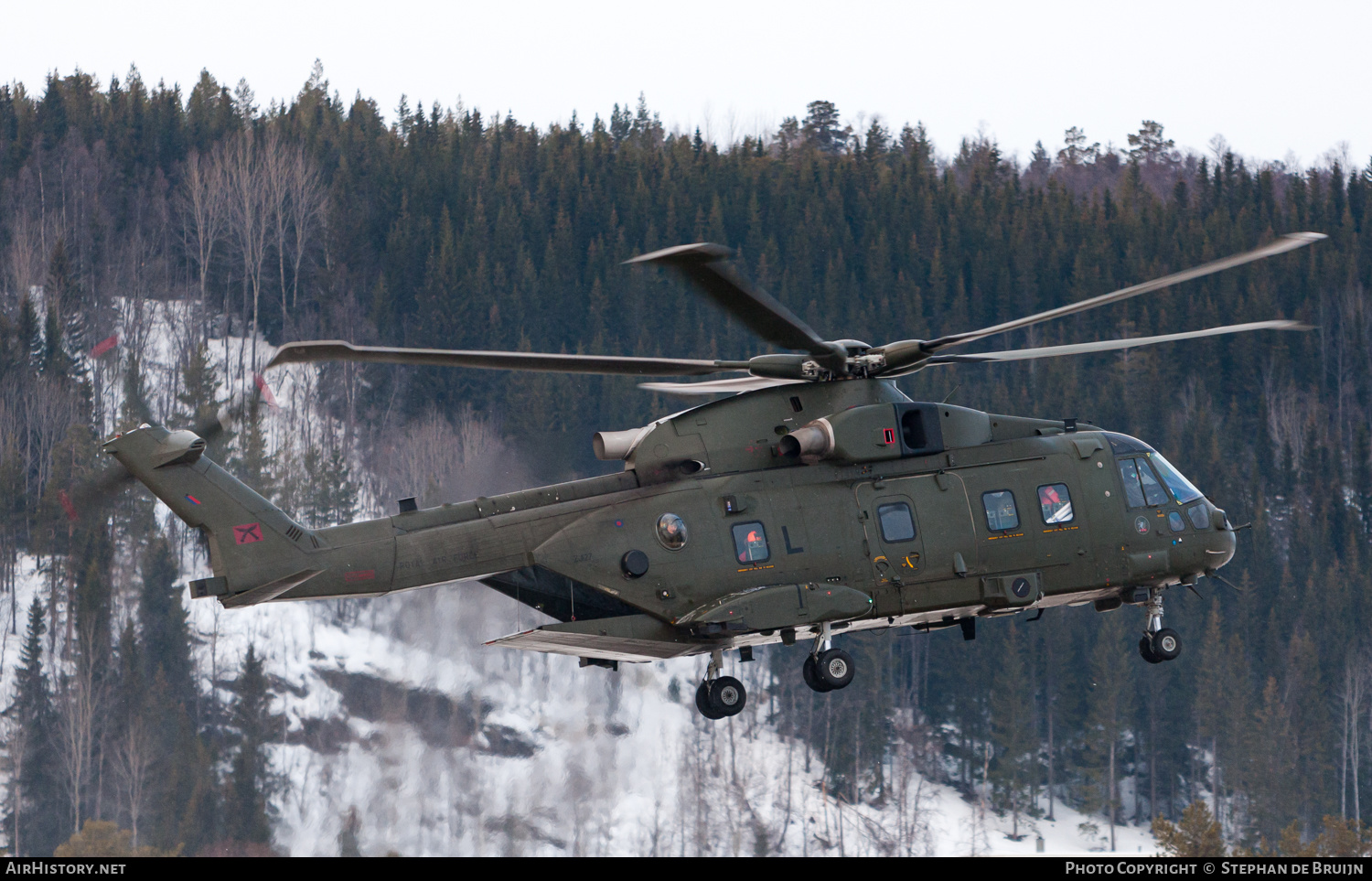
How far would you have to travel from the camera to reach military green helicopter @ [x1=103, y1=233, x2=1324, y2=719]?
82.3 feet

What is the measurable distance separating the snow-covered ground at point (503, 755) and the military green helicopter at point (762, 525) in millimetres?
73039

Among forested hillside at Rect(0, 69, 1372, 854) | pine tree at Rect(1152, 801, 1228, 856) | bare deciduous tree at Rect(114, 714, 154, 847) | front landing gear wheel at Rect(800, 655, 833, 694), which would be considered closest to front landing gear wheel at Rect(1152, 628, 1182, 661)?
front landing gear wheel at Rect(800, 655, 833, 694)

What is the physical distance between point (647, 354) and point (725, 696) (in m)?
131

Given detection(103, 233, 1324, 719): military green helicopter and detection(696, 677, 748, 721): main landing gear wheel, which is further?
detection(696, 677, 748, 721): main landing gear wheel

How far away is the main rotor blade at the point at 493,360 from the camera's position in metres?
22.0

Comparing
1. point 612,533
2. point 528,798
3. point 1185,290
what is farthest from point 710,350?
point 612,533

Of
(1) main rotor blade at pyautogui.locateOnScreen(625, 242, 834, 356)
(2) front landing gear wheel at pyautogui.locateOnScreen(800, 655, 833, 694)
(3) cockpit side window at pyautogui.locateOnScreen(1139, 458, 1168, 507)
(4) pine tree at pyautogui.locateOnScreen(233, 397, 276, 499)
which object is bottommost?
(2) front landing gear wheel at pyautogui.locateOnScreen(800, 655, 833, 694)

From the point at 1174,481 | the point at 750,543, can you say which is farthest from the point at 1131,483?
the point at 750,543

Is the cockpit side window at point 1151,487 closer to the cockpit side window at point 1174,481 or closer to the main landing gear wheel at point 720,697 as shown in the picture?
the cockpit side window at point 1174,481

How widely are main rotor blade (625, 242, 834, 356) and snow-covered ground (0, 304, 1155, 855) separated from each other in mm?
74804

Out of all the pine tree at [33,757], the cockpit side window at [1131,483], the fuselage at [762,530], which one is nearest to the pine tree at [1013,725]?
the pine tree at [33,757]

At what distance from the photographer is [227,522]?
25.1 metres

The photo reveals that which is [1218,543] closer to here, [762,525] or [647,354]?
[762,525]

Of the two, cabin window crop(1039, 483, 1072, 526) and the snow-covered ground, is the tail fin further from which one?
the snow-covered ground
